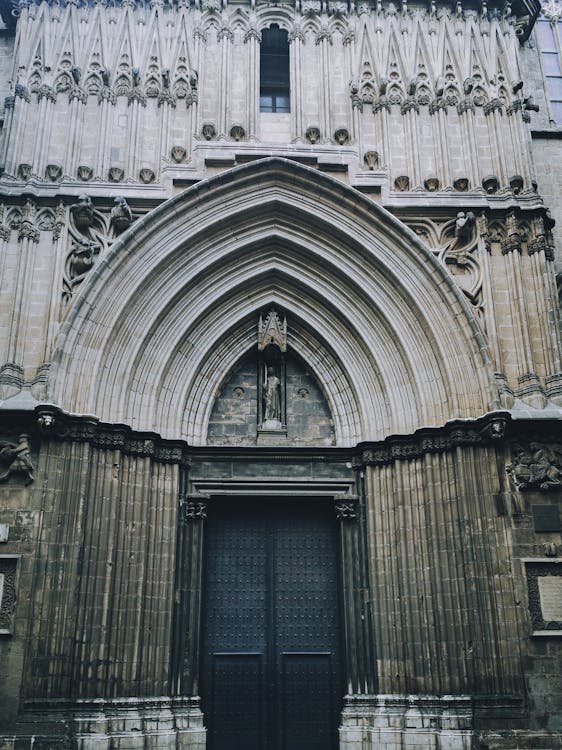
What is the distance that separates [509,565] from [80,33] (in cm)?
1254

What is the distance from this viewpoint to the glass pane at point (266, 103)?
1625 centimetres

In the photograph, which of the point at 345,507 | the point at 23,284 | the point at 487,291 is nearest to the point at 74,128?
the point at 23,284

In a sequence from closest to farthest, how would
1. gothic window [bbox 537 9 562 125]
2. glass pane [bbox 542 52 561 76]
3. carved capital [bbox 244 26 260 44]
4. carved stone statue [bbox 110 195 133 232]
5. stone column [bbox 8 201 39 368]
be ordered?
stone column [bbox 8 201 39 368] → carved stone statue [bbox 110 195 133 232] → carved capital [bbox 244 26 260 44] → gothic window [bbox 537 9 562 125] → glass pane [bbox 542 52 561 76]

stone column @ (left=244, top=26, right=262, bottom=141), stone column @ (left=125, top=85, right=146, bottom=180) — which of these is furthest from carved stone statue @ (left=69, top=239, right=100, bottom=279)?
stone column @ (left=244, top=26, right=262, bottom=141)

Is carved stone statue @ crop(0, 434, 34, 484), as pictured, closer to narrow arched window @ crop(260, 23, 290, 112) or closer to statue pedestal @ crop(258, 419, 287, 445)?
statue pedestal @ crop(258, 419, 287, 445)

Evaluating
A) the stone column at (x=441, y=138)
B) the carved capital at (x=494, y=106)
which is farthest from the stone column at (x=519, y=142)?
the stone column at (x=441, y=138)

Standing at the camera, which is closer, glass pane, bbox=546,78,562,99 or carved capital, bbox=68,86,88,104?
carved capital, bbox=68,86,88,104

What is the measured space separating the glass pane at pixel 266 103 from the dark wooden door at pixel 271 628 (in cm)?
789

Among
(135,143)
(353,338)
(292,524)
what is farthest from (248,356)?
(135,143)

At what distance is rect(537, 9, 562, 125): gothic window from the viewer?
1838 centimetres

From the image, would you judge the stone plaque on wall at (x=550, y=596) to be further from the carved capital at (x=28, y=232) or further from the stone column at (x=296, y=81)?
the carved capital at (x=28, y=232)

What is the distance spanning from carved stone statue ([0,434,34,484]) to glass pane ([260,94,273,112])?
8263mm

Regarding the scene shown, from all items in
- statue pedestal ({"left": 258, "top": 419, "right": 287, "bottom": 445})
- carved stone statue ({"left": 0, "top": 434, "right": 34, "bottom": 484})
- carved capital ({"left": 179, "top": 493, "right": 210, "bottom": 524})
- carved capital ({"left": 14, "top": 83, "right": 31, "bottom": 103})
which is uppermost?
carved capital ({"left": 14, "top": 83, "right": 31, "bottom": 103})

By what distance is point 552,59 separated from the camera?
19031 mm
